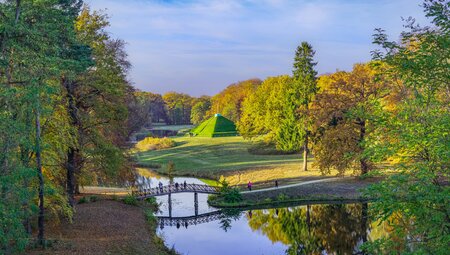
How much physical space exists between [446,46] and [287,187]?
30253 mm

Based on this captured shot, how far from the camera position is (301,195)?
36625 millimetres

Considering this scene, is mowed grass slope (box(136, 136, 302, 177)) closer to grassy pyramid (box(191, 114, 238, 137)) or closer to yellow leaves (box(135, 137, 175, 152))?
yellow leaves (box(135, 137, 175, 152))

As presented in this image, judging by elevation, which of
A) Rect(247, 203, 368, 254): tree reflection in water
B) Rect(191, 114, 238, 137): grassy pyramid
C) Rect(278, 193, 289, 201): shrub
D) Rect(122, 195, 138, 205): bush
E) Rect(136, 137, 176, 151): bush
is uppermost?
Rect(191, 114, 238, 137): grassy pyramid

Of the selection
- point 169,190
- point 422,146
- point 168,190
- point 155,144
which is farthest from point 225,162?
point 422,146

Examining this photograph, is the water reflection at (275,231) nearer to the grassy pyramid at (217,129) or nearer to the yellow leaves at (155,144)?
the yellow leaves at (155,144)

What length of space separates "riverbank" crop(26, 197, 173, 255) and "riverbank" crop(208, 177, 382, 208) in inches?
401

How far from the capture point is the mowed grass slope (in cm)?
5464

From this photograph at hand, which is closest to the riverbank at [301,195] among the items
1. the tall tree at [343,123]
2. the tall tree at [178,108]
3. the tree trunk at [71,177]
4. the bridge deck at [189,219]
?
the bridge deck at [189,219]

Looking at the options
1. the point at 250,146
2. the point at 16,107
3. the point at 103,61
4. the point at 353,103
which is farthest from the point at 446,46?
the point at 250,146

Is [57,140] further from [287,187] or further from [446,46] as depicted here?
[287,187]

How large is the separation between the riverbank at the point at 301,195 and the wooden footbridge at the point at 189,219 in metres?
1.67

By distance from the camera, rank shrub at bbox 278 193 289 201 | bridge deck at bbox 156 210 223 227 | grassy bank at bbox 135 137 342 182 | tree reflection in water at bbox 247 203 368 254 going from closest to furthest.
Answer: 1. tree reflection in water at bbox 247 203 368 254
2. bridge deck at bbox 156 210 223 227
3. shrub at bbox 278 193 289 201
4. grassy bank at bbox 135 137 342 182

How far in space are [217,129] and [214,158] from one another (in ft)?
97.9

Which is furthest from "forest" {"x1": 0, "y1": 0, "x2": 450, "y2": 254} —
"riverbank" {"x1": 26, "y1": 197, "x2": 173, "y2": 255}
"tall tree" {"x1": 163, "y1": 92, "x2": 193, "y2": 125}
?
"tall tree" {"x1": 163, "y1": 92, "x2": 193, "y2": 125}
